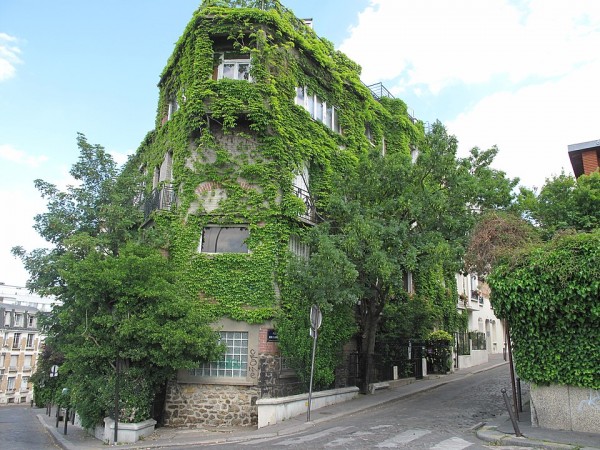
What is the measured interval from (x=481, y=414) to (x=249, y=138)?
441 inches

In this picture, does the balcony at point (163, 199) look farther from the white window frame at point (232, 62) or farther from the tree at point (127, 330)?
the white window frame at point (232, 62)

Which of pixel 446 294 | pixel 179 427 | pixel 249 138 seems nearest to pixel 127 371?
pixel 179 427

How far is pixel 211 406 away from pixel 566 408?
945cm

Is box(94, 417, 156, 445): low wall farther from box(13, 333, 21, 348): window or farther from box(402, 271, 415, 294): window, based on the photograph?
box(13, 333, 21, 348): window

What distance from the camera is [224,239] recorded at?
15.8 m

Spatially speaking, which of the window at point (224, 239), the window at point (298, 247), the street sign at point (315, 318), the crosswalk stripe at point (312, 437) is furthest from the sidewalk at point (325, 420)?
the window at point (224, 239)

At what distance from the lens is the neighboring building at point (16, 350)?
64.1m

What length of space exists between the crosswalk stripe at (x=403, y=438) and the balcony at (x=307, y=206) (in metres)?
7.90

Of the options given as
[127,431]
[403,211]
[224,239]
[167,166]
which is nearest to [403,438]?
[127,431]

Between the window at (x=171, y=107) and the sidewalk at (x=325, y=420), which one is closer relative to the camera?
the sidewalk at (x=325, y=420)

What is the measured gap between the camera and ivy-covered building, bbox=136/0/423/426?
1460cm

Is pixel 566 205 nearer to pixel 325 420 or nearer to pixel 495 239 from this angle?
pixel 495 239

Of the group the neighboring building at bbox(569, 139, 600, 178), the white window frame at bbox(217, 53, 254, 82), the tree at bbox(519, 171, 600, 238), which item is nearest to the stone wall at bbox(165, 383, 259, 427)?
the tree at bbox(519, 171, 600, 238)

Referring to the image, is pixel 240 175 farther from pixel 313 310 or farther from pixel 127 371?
pixel 127 371
